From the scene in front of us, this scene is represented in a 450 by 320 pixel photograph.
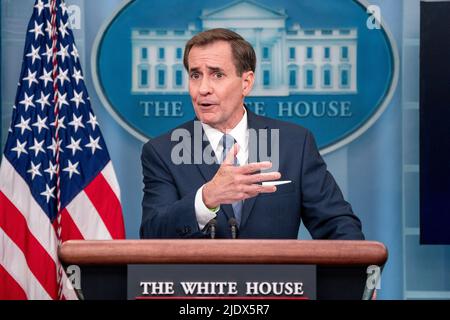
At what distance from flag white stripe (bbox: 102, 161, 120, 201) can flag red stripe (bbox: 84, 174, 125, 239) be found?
0.06 ft

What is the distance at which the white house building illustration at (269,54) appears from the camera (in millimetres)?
4332

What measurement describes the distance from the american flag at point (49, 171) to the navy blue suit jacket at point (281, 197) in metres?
1.15

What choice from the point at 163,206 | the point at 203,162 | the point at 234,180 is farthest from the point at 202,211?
the point at 203,162

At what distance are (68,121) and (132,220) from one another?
2.45 ft

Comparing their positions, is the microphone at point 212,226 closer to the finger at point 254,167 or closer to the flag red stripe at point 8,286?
the finger at point 254,167

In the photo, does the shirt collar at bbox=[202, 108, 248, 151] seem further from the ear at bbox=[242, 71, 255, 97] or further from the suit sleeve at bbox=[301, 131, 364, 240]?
the suit sleeve at bbox=[301, 131, 364, 240]

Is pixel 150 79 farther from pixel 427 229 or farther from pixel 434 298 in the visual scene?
pixel 434 298

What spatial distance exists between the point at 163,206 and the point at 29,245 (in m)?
1.66

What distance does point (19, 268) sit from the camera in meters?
Answer: 4.06

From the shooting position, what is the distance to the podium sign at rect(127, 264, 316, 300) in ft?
6.47

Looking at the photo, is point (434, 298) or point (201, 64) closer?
point (201, 64)
